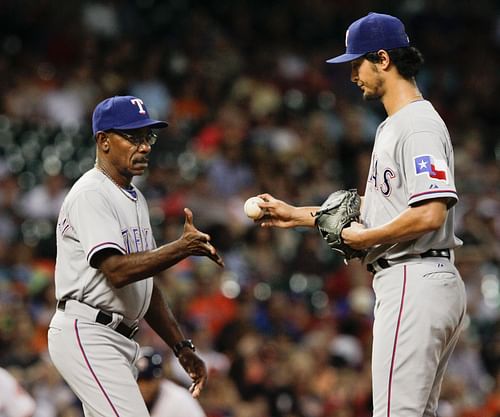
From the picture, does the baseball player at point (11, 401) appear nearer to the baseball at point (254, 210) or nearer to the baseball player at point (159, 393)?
the baseball player at point (159, 393)

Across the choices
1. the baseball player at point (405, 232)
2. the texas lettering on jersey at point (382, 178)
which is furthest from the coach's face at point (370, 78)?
the texas lettering on jersey at point (382, 178)

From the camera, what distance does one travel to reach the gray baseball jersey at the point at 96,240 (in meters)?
4.38

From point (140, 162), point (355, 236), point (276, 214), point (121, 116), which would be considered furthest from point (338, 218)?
point (121, 116)

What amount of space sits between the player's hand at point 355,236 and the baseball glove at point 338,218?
0.04 meters

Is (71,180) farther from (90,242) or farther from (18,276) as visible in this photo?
(90,242)

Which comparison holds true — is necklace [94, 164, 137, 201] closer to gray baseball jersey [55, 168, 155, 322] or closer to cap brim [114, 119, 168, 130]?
gray baseball jersey [55, 168, 155, 322]

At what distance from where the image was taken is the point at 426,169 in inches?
158

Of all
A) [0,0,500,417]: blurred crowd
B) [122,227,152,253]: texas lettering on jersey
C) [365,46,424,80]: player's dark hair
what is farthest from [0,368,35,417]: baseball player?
[365,46,424,80]: player's dark hair

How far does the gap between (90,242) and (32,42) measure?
24.1ft

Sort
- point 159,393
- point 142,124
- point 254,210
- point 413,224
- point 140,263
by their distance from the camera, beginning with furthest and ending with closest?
point 159,393
point 142,124
point 254,210
point 140,263
point 413,224

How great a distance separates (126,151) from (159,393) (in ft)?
5.78

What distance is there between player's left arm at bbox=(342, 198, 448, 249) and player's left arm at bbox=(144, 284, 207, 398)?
49.8 inches

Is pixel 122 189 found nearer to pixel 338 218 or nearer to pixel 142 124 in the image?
pixel 142 124

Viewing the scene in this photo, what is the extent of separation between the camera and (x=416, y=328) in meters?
4.04
